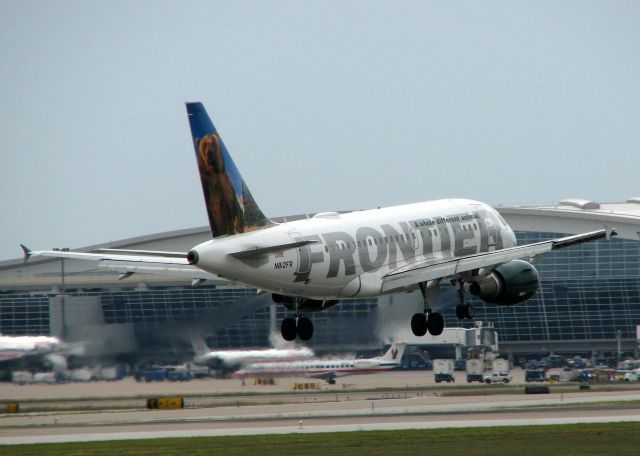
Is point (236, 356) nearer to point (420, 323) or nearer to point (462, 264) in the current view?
point (420, 323)

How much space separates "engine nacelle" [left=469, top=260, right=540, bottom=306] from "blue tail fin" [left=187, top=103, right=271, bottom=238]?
12.8m

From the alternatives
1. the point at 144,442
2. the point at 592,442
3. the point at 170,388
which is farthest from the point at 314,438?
the point at 170,388

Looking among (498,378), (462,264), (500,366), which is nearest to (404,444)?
(462,264)

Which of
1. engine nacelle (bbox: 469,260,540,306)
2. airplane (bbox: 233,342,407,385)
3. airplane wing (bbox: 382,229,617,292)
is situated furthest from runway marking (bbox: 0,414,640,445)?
airplane (bbox: 233,342,407,385)

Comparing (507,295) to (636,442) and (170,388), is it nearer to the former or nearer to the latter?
(636,442)

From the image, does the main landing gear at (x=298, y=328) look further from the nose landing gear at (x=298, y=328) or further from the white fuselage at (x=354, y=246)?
the white fuselage at (x=354, y=246)

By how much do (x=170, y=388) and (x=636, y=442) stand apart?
35890 mm

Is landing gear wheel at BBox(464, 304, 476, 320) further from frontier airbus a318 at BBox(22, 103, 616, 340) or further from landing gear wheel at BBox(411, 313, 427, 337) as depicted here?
landing gear wheel at BBox(411, 313, 427, 337)

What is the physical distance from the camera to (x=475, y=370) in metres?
111

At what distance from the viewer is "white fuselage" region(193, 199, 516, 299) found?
4875 centimetres

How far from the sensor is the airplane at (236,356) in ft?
261

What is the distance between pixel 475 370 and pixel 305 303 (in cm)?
5887

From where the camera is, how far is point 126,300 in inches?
3821

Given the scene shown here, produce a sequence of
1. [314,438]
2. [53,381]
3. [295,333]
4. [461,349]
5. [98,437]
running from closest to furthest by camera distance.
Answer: [295,333]
[314,438]
[98,437]
[53,381]
[461,349]
